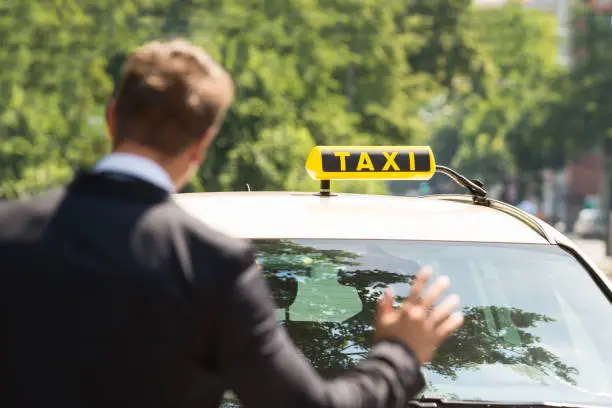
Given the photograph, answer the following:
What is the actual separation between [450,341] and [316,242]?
453 millimetres

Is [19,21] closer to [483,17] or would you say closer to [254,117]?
[254,117]

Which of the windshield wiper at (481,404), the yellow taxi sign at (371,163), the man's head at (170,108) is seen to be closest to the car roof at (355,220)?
the yellow taxi sign at (371,163)

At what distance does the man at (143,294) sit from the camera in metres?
1.82

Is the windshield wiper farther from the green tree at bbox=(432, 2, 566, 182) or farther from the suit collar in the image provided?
the green tree at bbox=(432, 2, 566, 182)

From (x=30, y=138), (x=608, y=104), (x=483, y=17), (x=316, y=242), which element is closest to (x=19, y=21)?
(x=30, y=138)

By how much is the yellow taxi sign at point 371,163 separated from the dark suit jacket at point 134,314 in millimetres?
2510

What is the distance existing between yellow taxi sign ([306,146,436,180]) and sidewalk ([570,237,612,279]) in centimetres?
1897

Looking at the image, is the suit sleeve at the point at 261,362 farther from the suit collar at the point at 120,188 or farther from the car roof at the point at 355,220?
Answer: the car roof at the point at 355,220

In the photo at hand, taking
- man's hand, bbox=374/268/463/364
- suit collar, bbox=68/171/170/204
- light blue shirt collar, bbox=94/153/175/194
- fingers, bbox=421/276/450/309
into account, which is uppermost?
light blue shirt collar, bbox=94/153/175/194

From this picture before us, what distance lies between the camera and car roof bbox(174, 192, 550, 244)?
3631mm

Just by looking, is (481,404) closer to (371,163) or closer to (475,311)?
(475,311)

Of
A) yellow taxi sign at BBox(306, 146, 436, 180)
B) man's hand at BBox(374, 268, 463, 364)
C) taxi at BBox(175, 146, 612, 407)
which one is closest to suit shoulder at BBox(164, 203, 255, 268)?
man's hand at BBox(374, 268, 463, 364)

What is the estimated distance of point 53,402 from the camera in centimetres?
183

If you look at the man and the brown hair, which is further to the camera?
the brown hair
